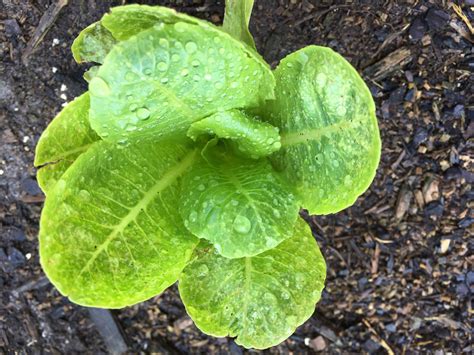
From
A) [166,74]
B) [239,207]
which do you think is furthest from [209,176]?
[166,74]

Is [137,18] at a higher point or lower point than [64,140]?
higher

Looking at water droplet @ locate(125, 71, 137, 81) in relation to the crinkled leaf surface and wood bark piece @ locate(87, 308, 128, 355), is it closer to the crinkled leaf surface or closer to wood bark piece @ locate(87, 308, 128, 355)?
the crinkled leaf surface

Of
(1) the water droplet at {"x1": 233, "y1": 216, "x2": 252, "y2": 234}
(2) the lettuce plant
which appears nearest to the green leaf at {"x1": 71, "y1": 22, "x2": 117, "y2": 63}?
(2) the lettuce plant

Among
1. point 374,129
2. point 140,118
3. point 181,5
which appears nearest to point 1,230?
point 181,5

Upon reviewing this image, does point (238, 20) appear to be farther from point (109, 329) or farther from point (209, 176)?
point (109, 329)

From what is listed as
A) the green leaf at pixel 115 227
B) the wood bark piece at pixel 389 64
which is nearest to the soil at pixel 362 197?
the wood bark piece at pixel 389 64

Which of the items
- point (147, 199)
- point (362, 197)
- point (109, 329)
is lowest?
point (109, 329)
